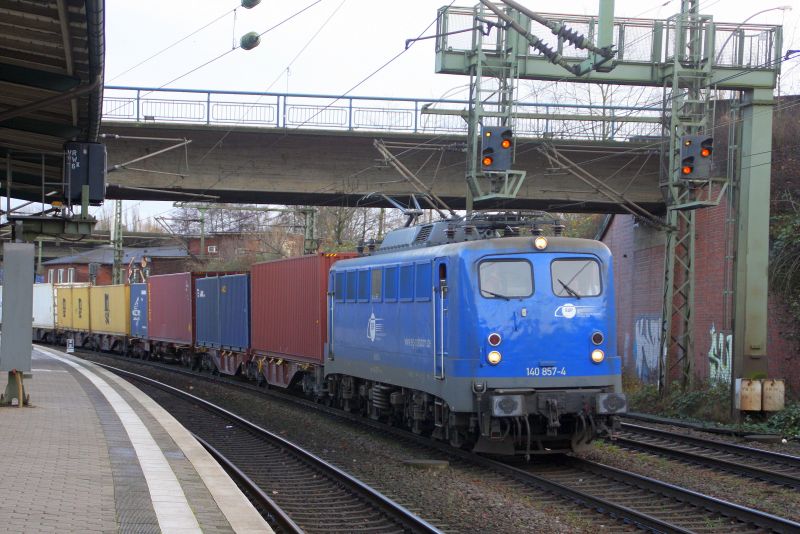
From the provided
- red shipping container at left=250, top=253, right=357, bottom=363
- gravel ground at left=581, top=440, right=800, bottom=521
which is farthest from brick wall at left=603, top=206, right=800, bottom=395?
red shipping container at left=250, top=253, right=357, bottom=363

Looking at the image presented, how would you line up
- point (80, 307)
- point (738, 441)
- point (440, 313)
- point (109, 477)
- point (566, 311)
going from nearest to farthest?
point (109, 477) → point (566, 311) → point (440, 313) → point (738, 441) → point (80, 307)

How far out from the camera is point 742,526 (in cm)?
930

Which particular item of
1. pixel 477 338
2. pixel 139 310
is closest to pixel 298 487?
pixel 477 338

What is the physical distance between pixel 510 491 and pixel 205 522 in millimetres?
4383

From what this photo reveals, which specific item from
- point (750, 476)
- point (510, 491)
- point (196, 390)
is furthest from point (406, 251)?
point (196, 390)

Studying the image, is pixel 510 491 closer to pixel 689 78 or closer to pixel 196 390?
pixel 689 78

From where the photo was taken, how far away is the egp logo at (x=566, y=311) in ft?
41.4

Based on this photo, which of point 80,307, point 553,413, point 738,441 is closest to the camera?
point 553,413

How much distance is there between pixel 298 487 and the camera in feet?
38.4

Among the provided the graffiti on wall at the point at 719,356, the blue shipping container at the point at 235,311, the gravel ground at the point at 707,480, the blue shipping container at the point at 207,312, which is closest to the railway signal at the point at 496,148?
the gravel ground at the point at 707,480

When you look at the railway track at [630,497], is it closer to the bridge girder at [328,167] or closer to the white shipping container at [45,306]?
the bridge girder at [328,167]

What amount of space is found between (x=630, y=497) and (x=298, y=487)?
12.8ft

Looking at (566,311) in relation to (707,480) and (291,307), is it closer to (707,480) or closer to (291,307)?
(707,480)

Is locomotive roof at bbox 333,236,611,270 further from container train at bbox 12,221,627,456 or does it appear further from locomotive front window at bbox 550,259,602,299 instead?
locomotive front window at bbox 550,259,602,299
